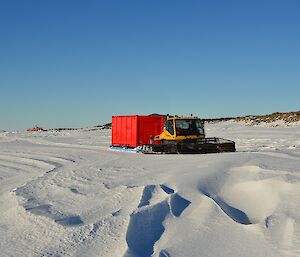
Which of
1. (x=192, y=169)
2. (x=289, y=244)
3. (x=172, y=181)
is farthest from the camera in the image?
(x=192, y=169)

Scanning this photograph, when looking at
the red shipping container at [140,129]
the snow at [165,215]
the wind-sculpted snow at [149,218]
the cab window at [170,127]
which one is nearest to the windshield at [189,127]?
the cab window at [170,127]

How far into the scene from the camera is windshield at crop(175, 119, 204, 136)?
18.9 metres

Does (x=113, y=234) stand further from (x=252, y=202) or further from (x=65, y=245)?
(x=252, y=202)

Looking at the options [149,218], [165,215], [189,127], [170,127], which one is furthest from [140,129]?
[149,218]

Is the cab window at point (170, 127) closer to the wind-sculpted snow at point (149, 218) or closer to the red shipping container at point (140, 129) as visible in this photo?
the red shipping container at point (140, 129)

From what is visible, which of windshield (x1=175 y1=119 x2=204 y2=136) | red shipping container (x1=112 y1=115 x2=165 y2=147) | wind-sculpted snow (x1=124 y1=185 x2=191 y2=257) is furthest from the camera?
red shipping container (x1=112 y1=115 x2=165 y2=147)

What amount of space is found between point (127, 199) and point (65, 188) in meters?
2.49

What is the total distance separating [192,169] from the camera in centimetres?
1089

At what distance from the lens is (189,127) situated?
1909 cm

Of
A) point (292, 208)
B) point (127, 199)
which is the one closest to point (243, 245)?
point (292, 208)

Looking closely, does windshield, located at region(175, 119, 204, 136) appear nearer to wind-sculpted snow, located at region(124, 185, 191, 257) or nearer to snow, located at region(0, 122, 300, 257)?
snow, located at region(0, 122, 300, 257)

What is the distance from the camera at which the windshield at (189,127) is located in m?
18.9

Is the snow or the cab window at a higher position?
the cab window

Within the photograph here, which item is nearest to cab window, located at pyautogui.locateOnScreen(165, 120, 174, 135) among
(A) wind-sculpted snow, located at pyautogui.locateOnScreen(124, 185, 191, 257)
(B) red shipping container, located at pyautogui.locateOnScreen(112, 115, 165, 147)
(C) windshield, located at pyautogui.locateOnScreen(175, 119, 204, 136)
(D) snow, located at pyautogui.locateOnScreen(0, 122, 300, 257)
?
(C) windshield, located at pyautogui.locateOnScreen(175, 119, 204, 136)
